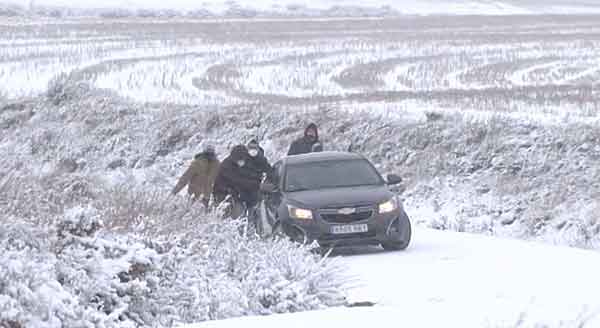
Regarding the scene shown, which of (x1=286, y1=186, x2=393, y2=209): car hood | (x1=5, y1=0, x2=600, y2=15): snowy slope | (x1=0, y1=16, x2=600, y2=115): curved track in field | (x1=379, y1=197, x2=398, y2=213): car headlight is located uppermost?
(x1=286, y1=186, x2=393, y2=209): car hood

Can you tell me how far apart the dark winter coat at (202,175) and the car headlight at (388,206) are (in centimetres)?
246

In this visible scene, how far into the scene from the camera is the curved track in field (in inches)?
1345

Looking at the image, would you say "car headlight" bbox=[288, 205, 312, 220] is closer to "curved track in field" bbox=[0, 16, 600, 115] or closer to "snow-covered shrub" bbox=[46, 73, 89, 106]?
"curved track in field" bbox=[0, 16, 600, 115]

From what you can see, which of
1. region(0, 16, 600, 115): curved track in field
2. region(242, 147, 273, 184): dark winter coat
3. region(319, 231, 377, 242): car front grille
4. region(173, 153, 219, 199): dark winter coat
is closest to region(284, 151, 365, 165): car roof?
region(242, 147, 273, 184): dark winter coat

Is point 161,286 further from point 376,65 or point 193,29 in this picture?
point 193,29

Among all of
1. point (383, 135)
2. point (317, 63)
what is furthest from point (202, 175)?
point (317, 63)

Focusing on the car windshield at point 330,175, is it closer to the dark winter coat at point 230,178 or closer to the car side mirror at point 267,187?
the car side mirror at point 267,187

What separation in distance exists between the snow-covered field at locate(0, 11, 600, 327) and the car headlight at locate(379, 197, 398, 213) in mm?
603

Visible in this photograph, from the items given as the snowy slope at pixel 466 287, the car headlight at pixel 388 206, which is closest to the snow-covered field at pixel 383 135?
the snowy slope at pixel 466 287

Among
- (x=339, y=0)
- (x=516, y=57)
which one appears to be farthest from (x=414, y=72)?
(x=339, y=0)

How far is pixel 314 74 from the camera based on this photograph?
41.5 metres

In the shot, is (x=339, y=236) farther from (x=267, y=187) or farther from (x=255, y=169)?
(x=255, y=169)

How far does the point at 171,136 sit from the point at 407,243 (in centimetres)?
1604

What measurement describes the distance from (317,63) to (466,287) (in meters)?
32.1
